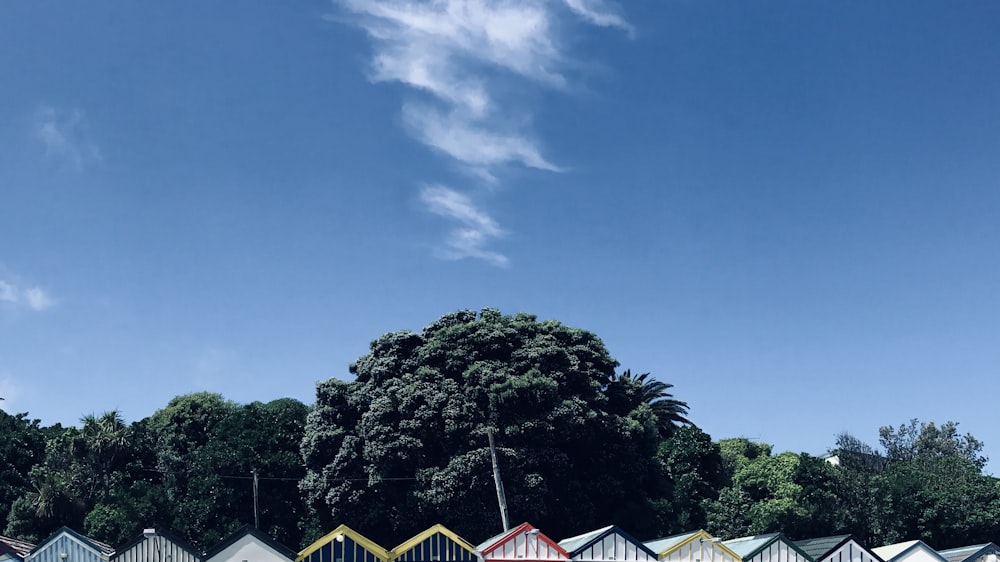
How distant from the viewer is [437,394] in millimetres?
64500

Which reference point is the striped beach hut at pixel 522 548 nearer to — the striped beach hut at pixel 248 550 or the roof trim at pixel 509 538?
the roof trim at pixel 509 538

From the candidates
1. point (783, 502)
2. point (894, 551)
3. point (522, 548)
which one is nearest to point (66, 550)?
point (522, 548)

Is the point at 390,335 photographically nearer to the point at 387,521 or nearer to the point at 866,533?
the point at 387,521

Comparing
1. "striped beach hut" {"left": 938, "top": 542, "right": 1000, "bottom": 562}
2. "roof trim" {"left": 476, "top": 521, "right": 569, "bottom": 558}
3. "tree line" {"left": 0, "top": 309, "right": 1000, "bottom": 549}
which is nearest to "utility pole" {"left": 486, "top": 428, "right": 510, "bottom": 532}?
"tree line" {"left": 0, "top": 309, "right": 1000, "bottom": 549}

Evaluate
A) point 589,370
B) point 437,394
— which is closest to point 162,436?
point 437,394

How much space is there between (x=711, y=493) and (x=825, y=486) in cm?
758

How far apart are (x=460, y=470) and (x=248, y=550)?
17472 mm

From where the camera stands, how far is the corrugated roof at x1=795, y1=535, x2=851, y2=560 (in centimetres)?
5181

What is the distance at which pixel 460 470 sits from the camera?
6091 centimetres

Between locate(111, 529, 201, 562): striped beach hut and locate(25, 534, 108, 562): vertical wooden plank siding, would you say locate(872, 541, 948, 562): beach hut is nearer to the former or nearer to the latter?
locate(111, 529, 201, 562): striped beach hut

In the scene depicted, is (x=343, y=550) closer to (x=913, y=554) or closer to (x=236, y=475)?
(x=236, y=475)

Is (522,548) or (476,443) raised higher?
(476,443)

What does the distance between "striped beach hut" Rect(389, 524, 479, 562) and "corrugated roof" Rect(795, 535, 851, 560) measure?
17.7 meters

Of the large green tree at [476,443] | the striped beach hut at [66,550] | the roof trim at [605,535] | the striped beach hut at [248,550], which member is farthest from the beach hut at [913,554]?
the striped beach hut at [66,550]
